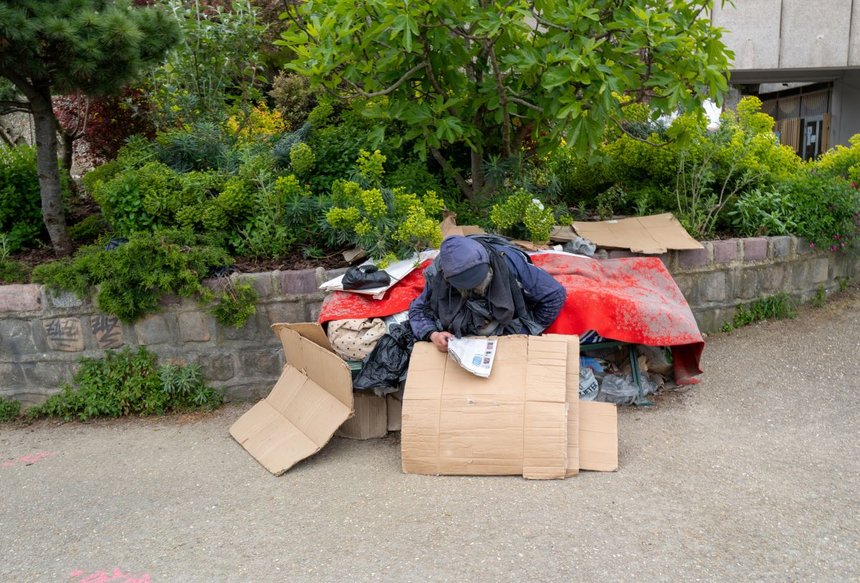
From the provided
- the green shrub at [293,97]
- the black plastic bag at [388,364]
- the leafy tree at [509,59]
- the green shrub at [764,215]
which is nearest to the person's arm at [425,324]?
the black plastic bag at [388,364]

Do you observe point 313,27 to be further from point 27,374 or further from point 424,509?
point 424,509

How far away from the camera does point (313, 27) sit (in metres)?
5.64

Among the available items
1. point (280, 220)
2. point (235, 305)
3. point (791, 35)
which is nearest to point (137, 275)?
point (235, 305)

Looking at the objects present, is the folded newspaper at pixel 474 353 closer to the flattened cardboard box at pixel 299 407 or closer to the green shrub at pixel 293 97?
the flattened cardboard box at pixel 299 407

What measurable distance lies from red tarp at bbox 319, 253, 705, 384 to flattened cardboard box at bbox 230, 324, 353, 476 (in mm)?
278

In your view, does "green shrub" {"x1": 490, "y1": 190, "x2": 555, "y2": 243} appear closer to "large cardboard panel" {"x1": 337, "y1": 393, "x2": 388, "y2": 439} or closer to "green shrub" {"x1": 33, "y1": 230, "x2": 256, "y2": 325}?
"large cardboard panel" {"x1": 337, "y1": 393, "x2": 388, "y2": 439}

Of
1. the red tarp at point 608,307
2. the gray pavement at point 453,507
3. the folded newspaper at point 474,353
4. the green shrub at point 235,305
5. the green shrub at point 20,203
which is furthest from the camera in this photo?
the green shrub at point 20,203

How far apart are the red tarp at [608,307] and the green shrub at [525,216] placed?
10.9 inches

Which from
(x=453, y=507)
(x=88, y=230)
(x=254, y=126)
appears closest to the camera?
(x=453, y=507)

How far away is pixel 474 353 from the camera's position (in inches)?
163

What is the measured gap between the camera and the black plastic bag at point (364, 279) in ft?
16.0

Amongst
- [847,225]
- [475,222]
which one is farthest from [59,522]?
[847,225]

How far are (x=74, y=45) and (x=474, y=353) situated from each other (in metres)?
3.49

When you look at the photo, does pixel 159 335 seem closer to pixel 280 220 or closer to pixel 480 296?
pixel 280 220
